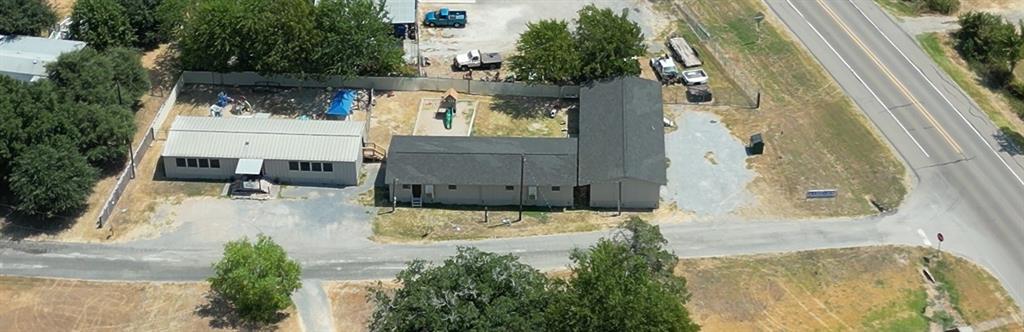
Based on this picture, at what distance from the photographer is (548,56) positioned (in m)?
86.4

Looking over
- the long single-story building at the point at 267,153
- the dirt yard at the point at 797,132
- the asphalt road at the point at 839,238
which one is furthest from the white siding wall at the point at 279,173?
the dirt yard at the point at 797,132

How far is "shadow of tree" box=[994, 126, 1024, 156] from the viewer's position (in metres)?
83.6

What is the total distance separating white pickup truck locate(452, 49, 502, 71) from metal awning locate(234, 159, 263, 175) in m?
20.7

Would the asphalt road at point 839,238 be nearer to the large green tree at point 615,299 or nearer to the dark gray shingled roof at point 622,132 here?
the dark gray shingled roof at point 622,132

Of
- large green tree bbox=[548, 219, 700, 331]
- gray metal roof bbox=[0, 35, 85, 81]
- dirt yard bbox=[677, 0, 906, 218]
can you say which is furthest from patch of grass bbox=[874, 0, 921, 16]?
gray metal roof bbox=[0, 35, 85, 81]

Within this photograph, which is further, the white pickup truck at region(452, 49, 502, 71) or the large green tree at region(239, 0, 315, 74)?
the white pickup truck at region(452, 49, 502, 71)

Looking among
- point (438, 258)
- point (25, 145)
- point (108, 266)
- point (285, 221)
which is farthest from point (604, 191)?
point (25, 145)

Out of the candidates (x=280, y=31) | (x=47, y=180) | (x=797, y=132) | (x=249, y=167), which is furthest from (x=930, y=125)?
(x=47, y=180)

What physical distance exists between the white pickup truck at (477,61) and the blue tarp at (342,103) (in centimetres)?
910

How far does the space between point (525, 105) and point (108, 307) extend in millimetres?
34442

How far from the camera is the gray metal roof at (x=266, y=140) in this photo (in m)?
78.9

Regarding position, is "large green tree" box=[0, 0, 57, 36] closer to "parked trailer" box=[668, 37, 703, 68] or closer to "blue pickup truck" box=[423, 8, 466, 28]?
"blue pickup truck" box=[423, 8, 466, 28]

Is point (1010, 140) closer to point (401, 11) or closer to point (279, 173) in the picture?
point (401, 11)

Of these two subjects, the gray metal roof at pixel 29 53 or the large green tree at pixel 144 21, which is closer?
the gray metal roof at pixel 29 53
